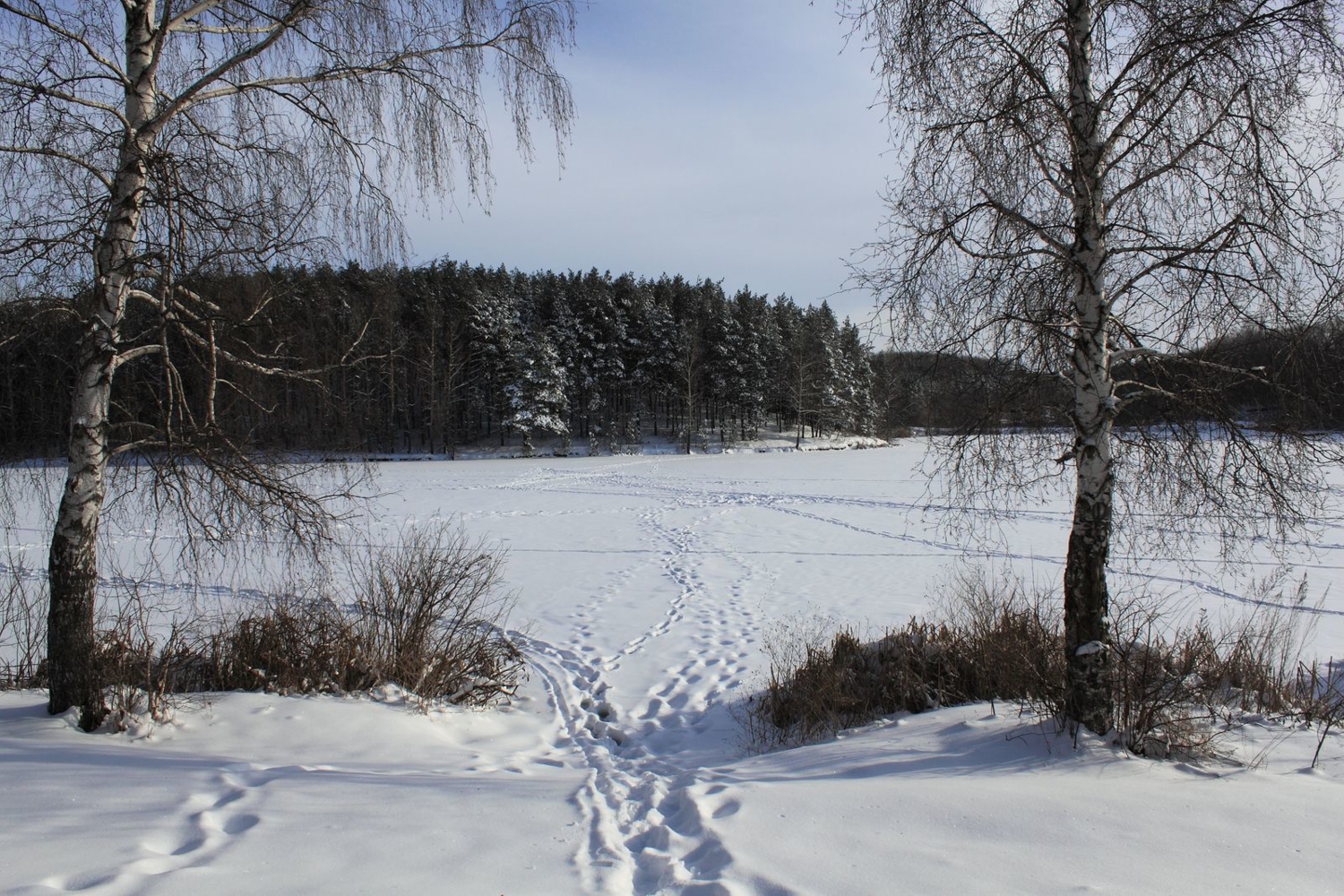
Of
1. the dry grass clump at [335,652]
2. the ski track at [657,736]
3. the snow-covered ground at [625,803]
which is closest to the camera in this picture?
the snow-covered ground at [625,803]

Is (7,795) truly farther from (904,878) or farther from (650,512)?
(650,512)

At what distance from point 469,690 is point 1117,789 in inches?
196

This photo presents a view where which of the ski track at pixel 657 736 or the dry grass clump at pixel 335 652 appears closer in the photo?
the ski track at pixel 657 736

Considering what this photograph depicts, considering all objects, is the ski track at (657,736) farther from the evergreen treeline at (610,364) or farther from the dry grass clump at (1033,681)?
the evergreen treeline at (610,364)

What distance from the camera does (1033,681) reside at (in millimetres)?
4738

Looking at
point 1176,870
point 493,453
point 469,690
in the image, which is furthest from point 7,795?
point 493,453

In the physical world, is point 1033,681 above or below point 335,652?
above

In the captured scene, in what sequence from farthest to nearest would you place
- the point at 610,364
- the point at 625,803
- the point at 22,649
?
the point at 610,364, the point at 22,649, the point at 625,803

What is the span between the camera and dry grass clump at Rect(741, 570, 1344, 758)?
4152 mm

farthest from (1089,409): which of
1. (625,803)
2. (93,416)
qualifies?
(93,416)

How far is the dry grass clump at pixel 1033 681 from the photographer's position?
415 centimetres

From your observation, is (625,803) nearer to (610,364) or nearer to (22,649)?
(22,649)

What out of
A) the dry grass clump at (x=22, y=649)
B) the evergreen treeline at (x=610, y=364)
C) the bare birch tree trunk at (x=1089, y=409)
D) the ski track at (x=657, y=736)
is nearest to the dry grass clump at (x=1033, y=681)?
the bare birch tree trunk at (x=1089, y=409)

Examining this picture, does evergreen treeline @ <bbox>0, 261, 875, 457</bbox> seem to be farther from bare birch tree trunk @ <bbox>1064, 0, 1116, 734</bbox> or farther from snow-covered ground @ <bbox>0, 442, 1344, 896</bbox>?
bare birch tree trunk @ <bbox>1064, 0, 1116, 734</bbox>
